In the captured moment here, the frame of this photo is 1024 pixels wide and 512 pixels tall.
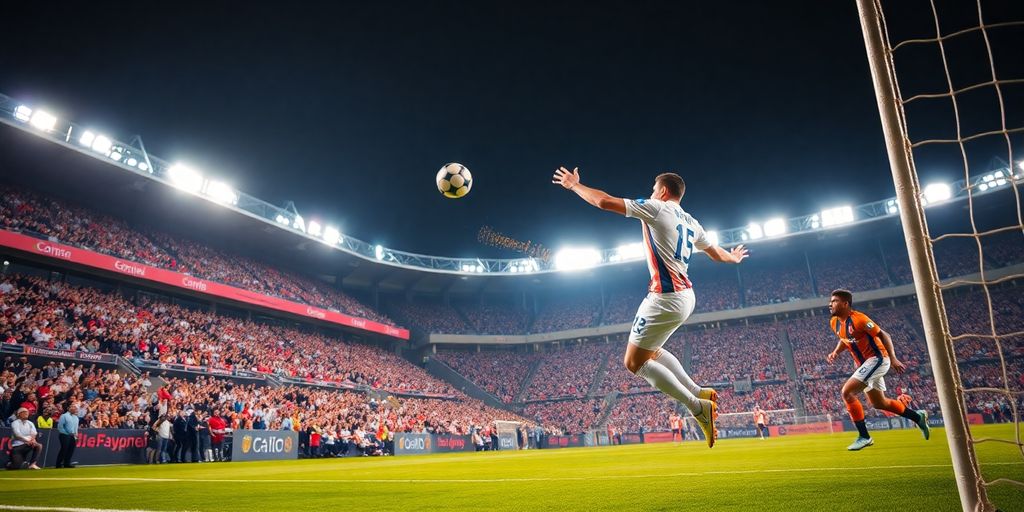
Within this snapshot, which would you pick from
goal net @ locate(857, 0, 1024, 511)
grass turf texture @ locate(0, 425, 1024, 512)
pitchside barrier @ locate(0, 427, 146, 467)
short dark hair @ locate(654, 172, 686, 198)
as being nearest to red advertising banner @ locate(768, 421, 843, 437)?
goal net @ locate(857, 0, 1024, 511)

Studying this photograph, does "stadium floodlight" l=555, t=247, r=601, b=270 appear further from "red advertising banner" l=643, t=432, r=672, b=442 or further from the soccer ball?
the soccer ball

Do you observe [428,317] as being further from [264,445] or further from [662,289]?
[662,289]

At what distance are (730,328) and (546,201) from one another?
19376 mm

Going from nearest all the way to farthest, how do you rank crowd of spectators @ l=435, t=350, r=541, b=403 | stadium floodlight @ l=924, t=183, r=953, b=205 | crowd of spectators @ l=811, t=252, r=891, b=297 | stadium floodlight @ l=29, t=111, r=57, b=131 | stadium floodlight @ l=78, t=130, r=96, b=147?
stadium floodlight @ l=29, t=111, r=57, b=131 < stadium floodlight @ l=78, t=130, r=96, b=147 < stadium floodlight @ l=924, t=183, r=953, b=205 < crowd of spectators @ l=811, t=252, r=891, b=297 < crowd of spectators @ l=435, t=350, r=541, b=403

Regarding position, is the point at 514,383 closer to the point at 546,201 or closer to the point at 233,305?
the point at 546,201

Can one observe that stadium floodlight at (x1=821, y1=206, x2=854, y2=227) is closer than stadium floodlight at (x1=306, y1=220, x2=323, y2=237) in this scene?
No

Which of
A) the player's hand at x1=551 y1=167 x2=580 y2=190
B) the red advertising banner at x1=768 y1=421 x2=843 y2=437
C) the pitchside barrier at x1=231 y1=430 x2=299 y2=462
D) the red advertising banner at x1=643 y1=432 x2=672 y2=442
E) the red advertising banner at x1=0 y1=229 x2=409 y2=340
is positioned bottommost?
the red advertising banner at x1=643 y1=432 x2=672 y2=442

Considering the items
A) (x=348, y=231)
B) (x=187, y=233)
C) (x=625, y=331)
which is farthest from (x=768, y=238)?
(x=187, y=233)

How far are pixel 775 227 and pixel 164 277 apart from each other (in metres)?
42.1

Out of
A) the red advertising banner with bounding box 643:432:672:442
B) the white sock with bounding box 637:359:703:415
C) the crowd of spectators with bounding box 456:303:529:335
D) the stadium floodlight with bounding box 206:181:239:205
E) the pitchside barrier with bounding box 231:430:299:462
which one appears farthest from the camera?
the crowd of spectators with bounding box 456:303:529:335

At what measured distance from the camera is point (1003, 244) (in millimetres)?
38781

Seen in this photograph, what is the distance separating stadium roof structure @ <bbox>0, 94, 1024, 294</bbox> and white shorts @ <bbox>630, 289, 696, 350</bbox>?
1476 centimetres

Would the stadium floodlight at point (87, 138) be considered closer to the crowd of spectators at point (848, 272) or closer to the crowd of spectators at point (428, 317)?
the crowd of spectators at point (428, 317)

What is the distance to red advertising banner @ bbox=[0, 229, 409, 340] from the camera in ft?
75.9
